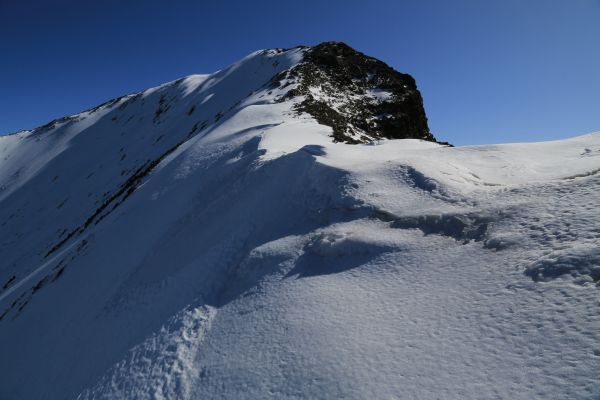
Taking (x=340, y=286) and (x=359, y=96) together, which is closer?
(x=340, y=286)

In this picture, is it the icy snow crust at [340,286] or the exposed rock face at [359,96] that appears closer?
the icy snow crust at [340,286]

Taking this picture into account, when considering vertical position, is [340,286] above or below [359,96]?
below

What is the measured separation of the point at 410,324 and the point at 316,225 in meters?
3.78

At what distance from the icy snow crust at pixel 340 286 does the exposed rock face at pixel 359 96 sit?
803 cm

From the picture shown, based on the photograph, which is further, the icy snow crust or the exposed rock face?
the exposed rock face

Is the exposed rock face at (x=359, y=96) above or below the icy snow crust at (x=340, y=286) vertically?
above

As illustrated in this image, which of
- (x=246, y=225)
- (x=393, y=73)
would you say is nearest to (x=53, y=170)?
(x=393, y=73)

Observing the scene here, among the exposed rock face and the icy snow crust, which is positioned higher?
the exposed rock face

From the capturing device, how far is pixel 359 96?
27.9 m

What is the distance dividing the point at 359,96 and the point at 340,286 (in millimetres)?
23996

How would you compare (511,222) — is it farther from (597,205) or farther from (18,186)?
(18,186)

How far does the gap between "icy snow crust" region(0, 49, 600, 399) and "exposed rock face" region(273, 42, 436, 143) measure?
316 inches

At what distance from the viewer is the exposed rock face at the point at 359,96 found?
2291cm

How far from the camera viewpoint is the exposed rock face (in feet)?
75.2
